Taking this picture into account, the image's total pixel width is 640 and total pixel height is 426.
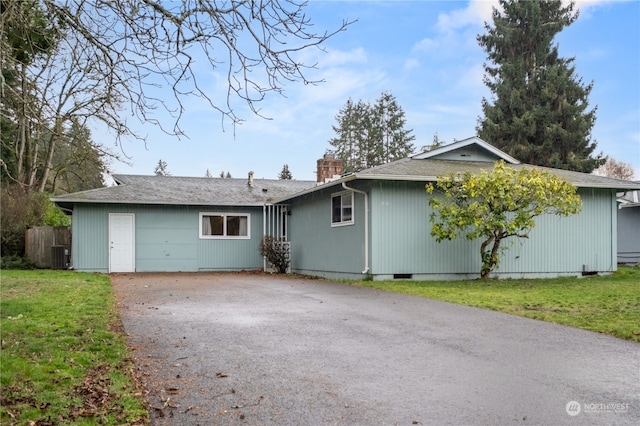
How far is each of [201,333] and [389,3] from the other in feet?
16.1

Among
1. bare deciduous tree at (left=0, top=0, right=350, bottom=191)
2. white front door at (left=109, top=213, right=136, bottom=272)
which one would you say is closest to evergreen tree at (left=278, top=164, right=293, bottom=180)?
white front door at (left=109, top=213, right=136, bottom=272)

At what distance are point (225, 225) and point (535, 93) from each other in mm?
24104

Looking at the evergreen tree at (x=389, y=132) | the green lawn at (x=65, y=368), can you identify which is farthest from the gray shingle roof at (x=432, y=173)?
the evergreen tree at (x=389, y=132)

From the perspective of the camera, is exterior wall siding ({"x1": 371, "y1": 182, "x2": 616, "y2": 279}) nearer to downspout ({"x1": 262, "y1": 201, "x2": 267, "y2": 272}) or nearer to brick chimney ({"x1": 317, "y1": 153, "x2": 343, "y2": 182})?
brick chimney ({"x1": 317, "y1": 153, "x2": 343, "y2": 182})

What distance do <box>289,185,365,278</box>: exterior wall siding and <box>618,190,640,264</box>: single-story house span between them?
13.7 meters

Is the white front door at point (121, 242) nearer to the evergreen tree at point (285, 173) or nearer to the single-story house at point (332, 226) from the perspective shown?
the single-story house at point (332, 226)

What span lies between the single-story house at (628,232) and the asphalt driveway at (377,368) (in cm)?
1786

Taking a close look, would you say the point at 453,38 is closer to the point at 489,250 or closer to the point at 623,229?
the point at 489,250

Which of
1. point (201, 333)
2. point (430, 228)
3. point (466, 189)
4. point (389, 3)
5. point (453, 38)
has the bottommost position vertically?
point (201, 333)

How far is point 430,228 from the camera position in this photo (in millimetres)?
14453

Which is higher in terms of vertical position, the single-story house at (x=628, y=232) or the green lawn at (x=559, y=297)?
the single-story house at (x=628, y=232)

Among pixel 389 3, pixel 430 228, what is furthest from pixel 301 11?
pixel 430 228

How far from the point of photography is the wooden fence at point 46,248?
19.5 metres

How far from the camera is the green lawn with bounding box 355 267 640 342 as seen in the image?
735cm
